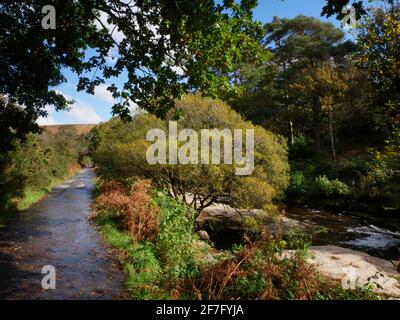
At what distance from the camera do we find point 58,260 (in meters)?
11.0

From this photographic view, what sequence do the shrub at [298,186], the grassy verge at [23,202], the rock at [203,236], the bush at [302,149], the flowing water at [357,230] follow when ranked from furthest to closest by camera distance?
the bush at [302,149], the shrub at [298,186], the rock at [203,236], the flowing water at [357,230], the grassy verge at [23,202]

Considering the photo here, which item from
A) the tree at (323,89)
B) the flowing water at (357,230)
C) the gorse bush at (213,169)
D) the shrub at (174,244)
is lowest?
the flowing water at (357,230)

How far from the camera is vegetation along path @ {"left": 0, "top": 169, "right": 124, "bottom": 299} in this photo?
332 inches

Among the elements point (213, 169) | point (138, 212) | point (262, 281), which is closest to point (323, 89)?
point (213, 169)

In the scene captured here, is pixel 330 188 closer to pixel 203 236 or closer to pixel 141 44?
pixel 203 236

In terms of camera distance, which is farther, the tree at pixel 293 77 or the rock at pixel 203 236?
the tree at pixel 293 77

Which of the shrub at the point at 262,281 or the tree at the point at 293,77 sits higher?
the tree at the point at 293,77

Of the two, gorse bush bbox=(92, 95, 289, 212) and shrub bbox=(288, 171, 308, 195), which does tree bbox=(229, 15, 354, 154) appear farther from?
gorse bush bbox=(92, 95, 289, 212)

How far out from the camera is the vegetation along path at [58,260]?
27.6 feet

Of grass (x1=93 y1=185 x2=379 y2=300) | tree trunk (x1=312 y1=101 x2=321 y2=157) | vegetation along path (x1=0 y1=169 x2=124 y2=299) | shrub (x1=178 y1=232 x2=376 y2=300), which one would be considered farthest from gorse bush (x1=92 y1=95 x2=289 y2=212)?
tree trunk (x1=312 y1=101 x2=321 y2=157)

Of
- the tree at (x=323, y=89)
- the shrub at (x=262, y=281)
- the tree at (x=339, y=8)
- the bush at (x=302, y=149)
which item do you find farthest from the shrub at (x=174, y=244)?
the bush at (x=302, y=149)

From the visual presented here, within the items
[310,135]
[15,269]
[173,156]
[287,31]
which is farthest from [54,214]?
[287,31]

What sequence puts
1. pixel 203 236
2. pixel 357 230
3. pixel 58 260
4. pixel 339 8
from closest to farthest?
pixel 339 8 → pixel 58 260 → pixel 203 236 → pixel 357 230

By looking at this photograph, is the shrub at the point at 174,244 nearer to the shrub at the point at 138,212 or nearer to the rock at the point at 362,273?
the shrub at the point at 138,212
